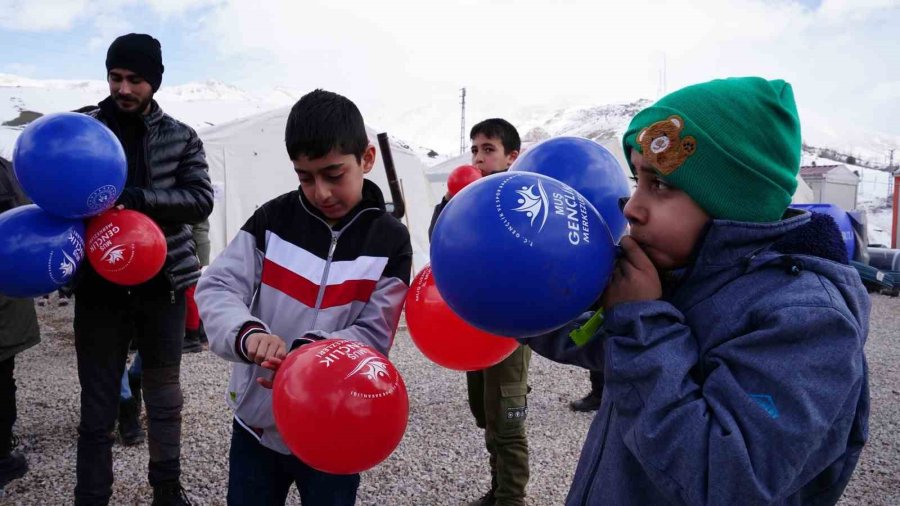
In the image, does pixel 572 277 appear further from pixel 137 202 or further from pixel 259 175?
pixel 259 175

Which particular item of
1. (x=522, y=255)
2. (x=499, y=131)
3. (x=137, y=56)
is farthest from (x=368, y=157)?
(x=499, y=131)

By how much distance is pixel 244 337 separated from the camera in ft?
5.54

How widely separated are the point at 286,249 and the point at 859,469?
15.2 feet

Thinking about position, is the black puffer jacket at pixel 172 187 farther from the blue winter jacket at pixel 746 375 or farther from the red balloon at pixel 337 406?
the blue winter jacket at pixel 746 375

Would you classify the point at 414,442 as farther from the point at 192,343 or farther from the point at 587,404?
the point at 192,343

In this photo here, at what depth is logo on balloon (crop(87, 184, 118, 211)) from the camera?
103 inches

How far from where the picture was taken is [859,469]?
419cm

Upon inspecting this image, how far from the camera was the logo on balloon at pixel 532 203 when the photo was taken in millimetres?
1182

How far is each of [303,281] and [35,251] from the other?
4.99 feet

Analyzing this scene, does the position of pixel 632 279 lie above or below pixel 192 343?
above

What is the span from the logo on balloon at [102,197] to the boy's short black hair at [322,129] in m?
1.30

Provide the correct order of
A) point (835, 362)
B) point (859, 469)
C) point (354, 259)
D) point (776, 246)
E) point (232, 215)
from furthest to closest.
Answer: point (232, 215)
point (859, 469)
point (354, 259)
point (776, 246)
point (835, 362)

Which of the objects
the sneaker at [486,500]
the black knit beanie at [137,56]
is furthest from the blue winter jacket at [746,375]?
the black knit beanie at [137,56]

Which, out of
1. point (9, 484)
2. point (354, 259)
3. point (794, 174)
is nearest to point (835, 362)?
point (794, 174)
